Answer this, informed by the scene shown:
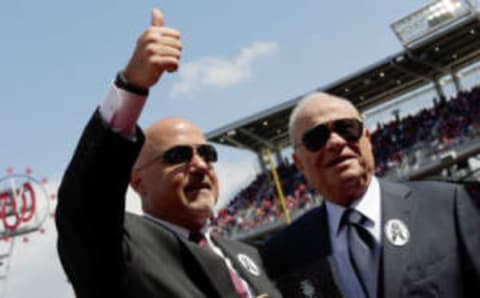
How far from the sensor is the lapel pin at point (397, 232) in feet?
10.2

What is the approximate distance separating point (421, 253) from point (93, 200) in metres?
1.71

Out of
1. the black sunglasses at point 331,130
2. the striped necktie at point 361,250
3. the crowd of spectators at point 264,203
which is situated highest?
the crowd of spectators at point 264,203

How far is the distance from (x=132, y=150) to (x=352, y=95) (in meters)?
28.0

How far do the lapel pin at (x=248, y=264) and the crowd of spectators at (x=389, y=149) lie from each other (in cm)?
2187

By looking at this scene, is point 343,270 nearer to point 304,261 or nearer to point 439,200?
point 304,261

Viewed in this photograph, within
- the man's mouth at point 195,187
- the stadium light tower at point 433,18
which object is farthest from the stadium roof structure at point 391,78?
the man's mouth at point 195,187

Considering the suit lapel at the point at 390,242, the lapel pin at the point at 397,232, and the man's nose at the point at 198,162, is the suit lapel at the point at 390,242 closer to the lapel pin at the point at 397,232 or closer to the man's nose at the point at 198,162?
the lapel pin at the point at 397,232

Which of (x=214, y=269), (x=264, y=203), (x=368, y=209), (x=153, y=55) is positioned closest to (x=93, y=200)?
(x=153, y=55)

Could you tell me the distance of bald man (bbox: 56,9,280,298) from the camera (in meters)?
2.09

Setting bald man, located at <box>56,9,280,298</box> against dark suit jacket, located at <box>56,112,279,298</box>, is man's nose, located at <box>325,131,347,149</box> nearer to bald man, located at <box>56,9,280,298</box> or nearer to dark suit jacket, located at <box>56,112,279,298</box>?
bald man, located at <box>56,9,280,298</box>

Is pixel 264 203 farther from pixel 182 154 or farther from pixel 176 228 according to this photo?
pixel 176 228

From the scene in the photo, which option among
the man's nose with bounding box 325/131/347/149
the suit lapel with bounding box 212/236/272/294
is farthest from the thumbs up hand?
the man's nose with bounding box 325/131/347/149

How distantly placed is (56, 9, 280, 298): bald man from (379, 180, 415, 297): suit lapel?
59 centimetres

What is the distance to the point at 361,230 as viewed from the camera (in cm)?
326
